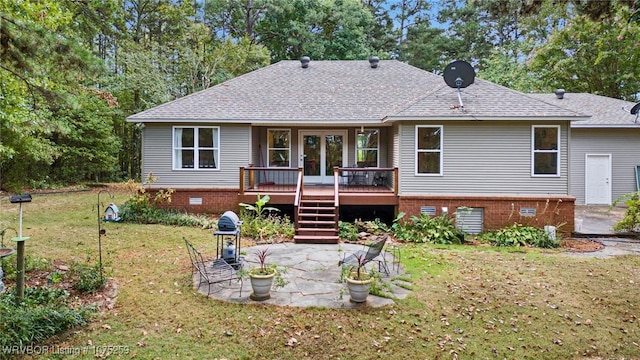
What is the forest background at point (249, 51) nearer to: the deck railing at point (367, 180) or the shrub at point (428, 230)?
the deck railing at point (367, 180)

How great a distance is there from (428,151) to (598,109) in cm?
972

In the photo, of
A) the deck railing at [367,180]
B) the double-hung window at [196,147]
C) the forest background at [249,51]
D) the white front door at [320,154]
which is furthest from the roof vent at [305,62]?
the forest background at [249,51]

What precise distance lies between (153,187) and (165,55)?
1262cm

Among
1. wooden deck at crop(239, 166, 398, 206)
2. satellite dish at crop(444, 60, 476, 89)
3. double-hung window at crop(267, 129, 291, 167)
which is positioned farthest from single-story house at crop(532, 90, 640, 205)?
double-hung window at crop(267, 129, 291, 167)

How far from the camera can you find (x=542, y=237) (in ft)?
32.2

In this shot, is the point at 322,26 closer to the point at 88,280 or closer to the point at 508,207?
the point at 508,207

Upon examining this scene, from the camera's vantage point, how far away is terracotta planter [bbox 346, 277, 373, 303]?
17.6 ft

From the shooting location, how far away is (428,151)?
11.0 meters

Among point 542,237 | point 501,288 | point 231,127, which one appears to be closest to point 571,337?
point 501,288

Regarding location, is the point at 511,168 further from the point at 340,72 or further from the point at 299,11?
the point at 299,11

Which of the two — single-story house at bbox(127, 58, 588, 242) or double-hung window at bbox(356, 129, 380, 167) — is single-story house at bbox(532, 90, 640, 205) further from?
double-hung window at bbox(356, 129, 380, 167)

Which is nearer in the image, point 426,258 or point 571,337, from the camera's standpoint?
point 571,337

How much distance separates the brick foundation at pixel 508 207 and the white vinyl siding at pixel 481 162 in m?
0.22

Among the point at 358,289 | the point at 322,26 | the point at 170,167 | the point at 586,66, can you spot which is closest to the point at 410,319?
the point at 358,289
